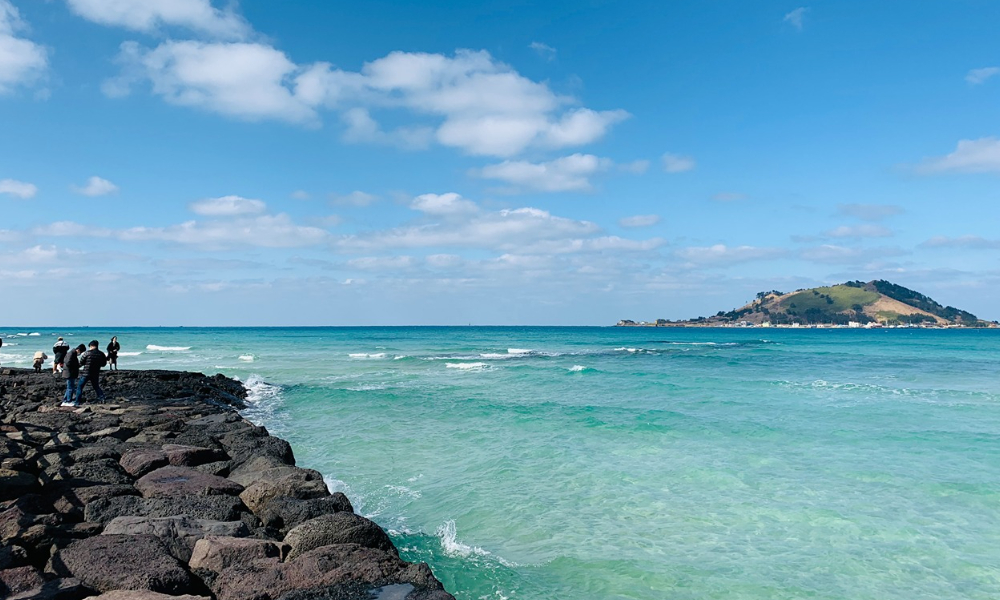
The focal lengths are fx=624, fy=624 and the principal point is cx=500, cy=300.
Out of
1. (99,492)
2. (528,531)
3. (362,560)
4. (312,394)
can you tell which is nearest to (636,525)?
(528,531)

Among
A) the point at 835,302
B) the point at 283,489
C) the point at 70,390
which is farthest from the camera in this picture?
the point at 835,302

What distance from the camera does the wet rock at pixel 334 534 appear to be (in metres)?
6.10

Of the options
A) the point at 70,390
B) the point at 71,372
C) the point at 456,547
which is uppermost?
A: the point at 71,372

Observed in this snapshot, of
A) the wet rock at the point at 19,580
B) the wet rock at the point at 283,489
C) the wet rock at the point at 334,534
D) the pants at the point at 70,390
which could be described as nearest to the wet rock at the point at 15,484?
the wet rock at the point at 283,489

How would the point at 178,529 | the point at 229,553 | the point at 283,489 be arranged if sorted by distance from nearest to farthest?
the point at 229,553
the point at 178,529
the point at 283,489

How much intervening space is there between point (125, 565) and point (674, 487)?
319 inches

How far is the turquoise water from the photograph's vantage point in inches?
283

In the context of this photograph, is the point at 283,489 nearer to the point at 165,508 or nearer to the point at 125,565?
the point at 165,508

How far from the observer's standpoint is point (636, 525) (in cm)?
867

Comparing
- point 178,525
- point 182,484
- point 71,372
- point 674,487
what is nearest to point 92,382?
point 71,372

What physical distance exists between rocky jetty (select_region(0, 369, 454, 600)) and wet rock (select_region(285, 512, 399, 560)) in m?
0.01

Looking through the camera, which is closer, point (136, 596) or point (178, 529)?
point (136, 596)

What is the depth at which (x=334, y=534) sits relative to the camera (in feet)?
20.3

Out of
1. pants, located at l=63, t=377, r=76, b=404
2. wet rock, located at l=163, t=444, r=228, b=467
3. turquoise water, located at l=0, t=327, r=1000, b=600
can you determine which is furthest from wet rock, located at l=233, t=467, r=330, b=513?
pants, located at l=63, t=377, r=76, b=404
